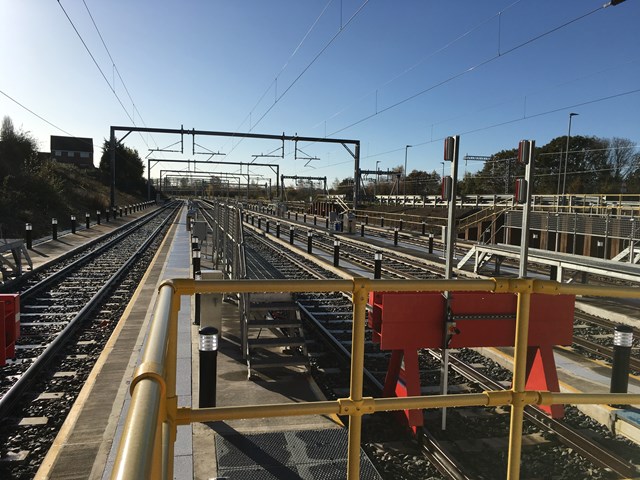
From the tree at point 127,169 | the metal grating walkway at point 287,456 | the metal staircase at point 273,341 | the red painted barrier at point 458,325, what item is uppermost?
the tree at point 127,169

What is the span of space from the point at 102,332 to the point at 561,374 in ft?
24.7

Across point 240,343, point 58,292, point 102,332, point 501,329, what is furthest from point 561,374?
point 58,292

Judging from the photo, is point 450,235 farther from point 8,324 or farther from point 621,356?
point 8,324

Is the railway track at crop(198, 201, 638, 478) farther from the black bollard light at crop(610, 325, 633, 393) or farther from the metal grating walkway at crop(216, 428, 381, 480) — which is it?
the black bollard light at crop(610, 325, 633, 393)

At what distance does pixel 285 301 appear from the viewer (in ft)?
24.3

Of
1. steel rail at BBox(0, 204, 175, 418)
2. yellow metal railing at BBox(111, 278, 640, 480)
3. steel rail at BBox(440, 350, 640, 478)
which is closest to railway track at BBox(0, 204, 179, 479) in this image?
steel rail at BBox(0, 204, 175, 418)

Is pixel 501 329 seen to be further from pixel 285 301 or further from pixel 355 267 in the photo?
pixel 355 267

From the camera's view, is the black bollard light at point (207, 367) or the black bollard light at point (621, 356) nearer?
the black bollard light at point (207, 367)

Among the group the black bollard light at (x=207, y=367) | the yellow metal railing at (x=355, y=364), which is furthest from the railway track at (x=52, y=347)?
the yellow metal railing at (x=355, y=364)

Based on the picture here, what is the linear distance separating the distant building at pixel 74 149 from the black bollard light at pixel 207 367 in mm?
97362

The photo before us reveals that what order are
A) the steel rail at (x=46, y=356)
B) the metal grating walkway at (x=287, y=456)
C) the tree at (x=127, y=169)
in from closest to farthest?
the metal grating walkway at (x=287, y=456)
the steel rail at (x=46, y=356)
the tree at (x=127, y=169)

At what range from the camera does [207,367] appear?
5.27 m

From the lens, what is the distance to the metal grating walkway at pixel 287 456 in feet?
13.9

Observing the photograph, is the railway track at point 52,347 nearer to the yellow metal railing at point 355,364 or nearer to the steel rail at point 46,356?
the steel rail at point 46,356
